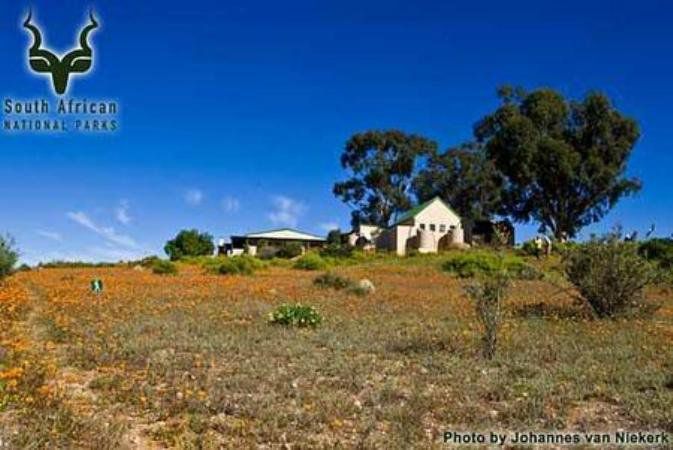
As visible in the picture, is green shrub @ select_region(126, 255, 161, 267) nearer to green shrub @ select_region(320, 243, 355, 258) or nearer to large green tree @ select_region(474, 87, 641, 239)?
green shrub @ select_region(320, 243, 355, 258)

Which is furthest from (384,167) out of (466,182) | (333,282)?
(333,282)

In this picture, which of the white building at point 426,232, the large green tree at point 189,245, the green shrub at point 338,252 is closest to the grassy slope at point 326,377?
the green shrub at point 338,252

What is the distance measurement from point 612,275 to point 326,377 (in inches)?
355

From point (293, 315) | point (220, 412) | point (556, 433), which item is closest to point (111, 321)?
point (293, 315)

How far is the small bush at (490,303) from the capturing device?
33.4 ft

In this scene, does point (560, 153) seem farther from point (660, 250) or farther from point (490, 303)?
point (490, 303)

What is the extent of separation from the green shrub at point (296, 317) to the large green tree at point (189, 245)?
50.4 metres

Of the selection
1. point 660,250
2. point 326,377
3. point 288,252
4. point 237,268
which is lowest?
point 326,377

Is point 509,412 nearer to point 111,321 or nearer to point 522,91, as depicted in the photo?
point 111,321

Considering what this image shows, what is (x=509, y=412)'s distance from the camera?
691 cm

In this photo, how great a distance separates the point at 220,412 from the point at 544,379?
157 inches

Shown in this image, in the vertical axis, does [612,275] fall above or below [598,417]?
above

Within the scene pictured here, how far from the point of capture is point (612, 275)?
A: 596 inches

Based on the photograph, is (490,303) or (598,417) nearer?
(598,417)
